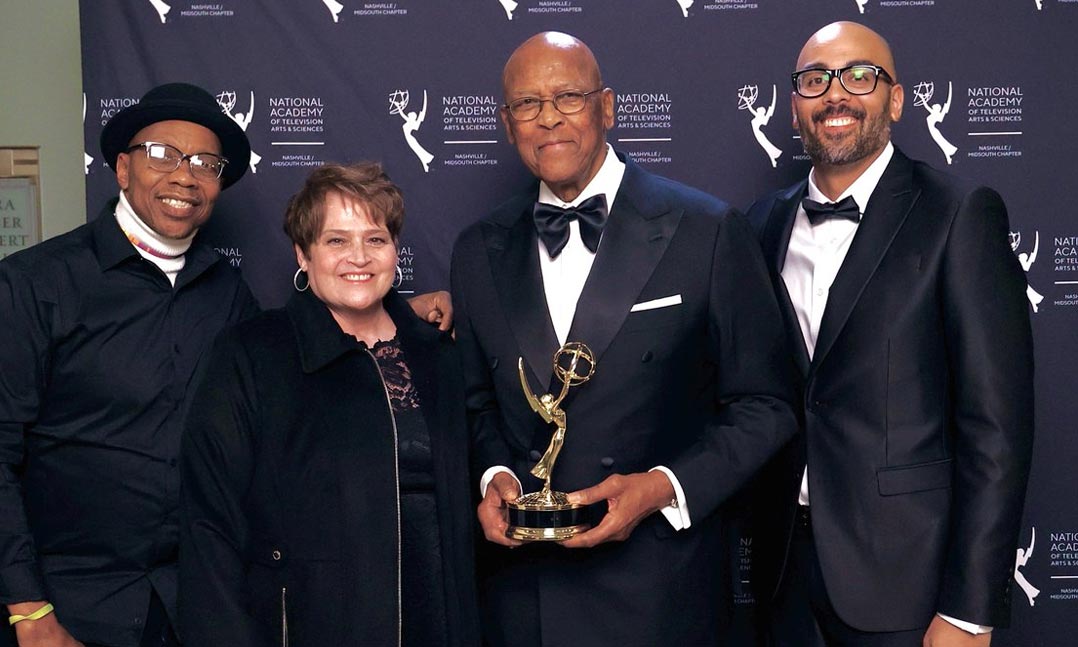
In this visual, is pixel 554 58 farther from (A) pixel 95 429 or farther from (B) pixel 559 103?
(A) pixel 95 429

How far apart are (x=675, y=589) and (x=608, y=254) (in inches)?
31.0

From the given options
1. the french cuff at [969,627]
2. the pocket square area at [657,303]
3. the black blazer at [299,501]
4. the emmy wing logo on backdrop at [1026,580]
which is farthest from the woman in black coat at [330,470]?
the emmy wing logo on backdrop at [1026,580]

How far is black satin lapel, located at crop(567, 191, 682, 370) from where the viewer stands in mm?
2391

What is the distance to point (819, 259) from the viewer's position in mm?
2580

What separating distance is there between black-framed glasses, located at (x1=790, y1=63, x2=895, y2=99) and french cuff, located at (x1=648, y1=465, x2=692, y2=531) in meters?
1.04

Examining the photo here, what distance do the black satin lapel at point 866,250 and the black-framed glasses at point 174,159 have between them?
1.65 meters

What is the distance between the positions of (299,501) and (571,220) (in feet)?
2.97

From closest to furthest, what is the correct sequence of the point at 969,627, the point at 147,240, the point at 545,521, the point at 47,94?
the point at 545,521
the point at 969,627
the point at 147,240
the point at 47,94

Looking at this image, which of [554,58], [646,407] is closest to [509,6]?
[554,58]

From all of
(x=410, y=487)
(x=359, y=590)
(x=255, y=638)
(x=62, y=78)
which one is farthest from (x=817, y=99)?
(x=62, y=78)

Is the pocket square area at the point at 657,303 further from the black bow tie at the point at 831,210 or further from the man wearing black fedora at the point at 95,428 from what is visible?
the man wearing black fedora at the point at 95,428

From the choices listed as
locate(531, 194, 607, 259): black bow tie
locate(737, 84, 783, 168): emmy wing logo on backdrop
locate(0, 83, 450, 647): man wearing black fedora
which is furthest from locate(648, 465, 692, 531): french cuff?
locate(737, 84, 783, 168): emmy wing logo on backdrop

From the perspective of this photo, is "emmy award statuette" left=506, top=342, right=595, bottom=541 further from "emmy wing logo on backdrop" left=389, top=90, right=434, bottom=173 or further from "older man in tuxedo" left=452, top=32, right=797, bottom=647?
"emmy wing logo on backdrop" left=389, top=90, right=434, bottom=173

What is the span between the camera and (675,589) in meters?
2.40
